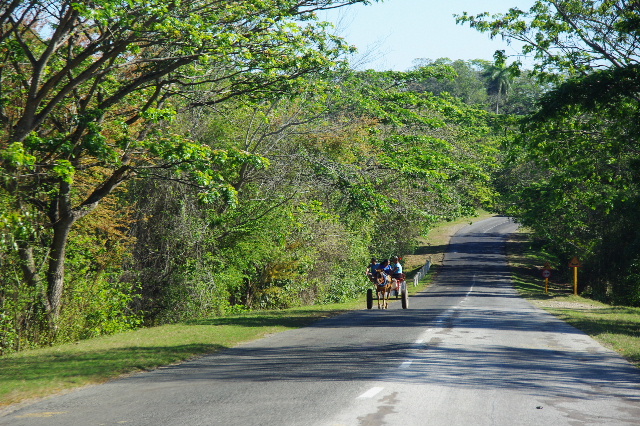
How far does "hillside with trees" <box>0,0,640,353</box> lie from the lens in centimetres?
1567

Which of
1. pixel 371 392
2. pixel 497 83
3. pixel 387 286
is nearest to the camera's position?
pixel 371 392

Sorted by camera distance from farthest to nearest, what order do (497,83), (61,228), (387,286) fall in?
(497,83) < (387,286) < (61,228)

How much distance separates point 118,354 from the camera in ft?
42.9

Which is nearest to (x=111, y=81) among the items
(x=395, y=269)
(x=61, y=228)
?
(x=61, y=228)

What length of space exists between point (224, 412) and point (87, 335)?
12304 mm

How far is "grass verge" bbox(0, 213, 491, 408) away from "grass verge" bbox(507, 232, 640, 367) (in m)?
8.32

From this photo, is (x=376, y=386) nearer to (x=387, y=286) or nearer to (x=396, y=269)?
(x=396, y=269)

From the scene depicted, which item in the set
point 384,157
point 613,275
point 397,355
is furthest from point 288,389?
point 613,275

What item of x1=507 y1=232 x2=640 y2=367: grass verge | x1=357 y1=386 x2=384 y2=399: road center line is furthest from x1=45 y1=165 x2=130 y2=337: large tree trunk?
x1=507 y1=232 x2=640 y2=367: grass verge

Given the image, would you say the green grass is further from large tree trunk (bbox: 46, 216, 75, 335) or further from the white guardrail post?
the white guardrail post

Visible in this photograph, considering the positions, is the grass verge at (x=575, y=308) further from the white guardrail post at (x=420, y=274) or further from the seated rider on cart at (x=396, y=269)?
the white guardrail post at (x=420, y=274)

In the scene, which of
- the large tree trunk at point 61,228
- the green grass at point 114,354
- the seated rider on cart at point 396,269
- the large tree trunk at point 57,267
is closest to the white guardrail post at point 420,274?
the seated rider on cart at point 396,269

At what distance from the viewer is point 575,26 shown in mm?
22516

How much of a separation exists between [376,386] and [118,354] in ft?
19.9
